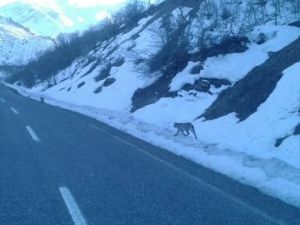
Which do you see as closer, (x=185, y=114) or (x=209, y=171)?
(x=209, y=171)

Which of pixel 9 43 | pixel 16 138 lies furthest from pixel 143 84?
pixel 9 43

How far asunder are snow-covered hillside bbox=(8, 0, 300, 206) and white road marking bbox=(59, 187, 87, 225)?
9.74 ft

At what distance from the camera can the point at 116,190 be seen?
7.24 metres

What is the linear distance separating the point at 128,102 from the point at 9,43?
152721mm

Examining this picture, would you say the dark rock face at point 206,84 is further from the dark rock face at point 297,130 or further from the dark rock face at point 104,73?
the dark rock face at point 104,73

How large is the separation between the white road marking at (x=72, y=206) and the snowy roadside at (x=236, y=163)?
9.56 ft

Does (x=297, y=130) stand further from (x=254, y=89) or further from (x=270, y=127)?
(x=254, y=89)

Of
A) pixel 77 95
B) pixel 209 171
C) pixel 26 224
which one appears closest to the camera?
pixel 26 224

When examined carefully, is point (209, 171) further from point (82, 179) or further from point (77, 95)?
point (77, 95)

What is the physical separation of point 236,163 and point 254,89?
16.6ft

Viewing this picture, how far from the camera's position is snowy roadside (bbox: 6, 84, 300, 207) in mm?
7664

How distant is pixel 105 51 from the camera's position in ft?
117

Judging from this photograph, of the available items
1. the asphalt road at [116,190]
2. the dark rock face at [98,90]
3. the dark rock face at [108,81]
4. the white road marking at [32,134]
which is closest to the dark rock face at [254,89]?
the asphalt road at [116,190]

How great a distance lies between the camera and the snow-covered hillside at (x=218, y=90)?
10.1m
